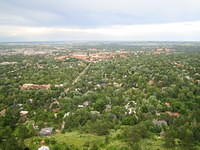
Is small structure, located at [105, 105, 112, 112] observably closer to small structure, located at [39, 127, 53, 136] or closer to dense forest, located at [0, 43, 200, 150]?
dense forest, located at [0, 43, 200, 150]

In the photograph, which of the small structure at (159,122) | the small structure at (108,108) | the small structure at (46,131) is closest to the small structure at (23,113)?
the small structure at (46,131)

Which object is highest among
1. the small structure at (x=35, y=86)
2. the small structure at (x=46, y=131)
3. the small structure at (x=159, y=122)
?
the small structure at (x=35, y=86)

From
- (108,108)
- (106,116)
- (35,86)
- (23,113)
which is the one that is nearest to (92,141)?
(106,116)

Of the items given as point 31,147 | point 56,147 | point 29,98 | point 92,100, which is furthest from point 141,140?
point 29,98

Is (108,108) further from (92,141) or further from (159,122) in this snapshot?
(92,141)

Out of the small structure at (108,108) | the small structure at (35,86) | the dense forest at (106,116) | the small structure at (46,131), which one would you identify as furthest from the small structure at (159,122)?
the small structure at (35,86)

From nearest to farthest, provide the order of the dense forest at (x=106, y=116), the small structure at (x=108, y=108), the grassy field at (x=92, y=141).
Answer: the grassy field at (x=92, y=141)
the dense forest at (x=106, y=116)
the small structure at (x=108, y=108)

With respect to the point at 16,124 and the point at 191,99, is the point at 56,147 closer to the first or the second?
the point at 16,124

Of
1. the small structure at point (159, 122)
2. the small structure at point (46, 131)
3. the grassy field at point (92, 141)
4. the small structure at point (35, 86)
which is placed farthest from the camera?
the small structure at point (35, 86)

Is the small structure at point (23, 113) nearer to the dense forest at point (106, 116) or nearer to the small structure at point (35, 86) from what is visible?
the dense forest at point (106, 116)

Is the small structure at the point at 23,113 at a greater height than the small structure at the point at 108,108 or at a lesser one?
lesser

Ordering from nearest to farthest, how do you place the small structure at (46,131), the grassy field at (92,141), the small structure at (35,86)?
the grassy field at (92,141) → the small structure at (46,131) → the small structure at (35,86)

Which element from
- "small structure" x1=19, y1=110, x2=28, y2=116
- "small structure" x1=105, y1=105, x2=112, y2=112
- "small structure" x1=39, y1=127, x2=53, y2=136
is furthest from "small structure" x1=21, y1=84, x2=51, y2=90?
"small structure" x1=39, y1=127, x2=53, y2=136

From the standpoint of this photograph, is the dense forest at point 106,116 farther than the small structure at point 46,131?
No
